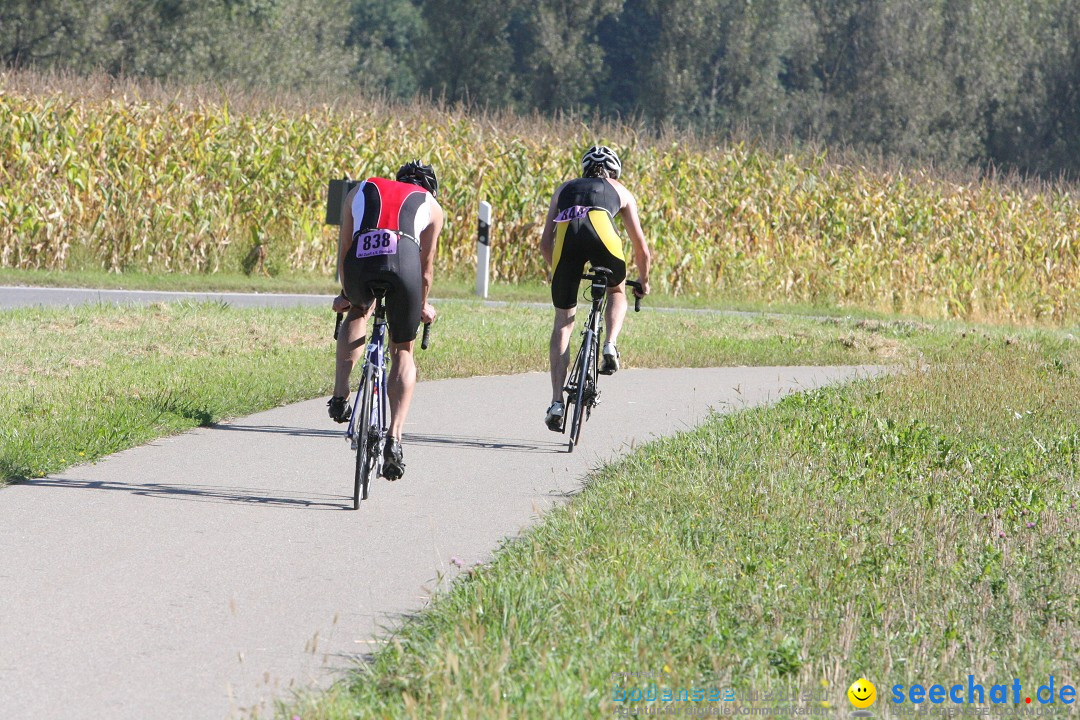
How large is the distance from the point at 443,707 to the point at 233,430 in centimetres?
584

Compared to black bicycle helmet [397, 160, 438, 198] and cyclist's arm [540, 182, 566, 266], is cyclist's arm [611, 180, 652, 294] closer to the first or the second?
cyclist's arm [540, 182, 566, 266]

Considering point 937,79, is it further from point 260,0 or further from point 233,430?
point 233,430

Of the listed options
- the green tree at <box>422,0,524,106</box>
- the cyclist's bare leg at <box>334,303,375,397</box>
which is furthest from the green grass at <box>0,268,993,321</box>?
the green tree at <box>422,0,524,106</box>

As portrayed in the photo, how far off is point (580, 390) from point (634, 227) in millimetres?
1121

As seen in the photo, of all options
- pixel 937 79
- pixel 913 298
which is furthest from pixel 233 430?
pixel 937 79

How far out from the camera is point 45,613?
5.20 meters

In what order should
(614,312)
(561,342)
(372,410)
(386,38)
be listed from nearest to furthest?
(372,410)
(561,342)
(614,312)
(386,38)

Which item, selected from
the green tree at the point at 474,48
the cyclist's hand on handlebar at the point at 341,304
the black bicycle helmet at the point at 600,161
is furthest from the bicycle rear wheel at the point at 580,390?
the green tree at the point at 474,48

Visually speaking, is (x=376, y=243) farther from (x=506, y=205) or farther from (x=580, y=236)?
(x=506, y=205)

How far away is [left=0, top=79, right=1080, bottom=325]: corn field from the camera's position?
68.9 feet

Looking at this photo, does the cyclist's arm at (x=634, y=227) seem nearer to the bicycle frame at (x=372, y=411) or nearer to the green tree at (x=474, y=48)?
the bicycle frame at (x=372, y=411)

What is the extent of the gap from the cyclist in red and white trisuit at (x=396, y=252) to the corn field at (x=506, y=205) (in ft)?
47.1

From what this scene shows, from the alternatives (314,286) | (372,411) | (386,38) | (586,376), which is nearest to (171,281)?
(314,286)

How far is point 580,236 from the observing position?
355 inches
